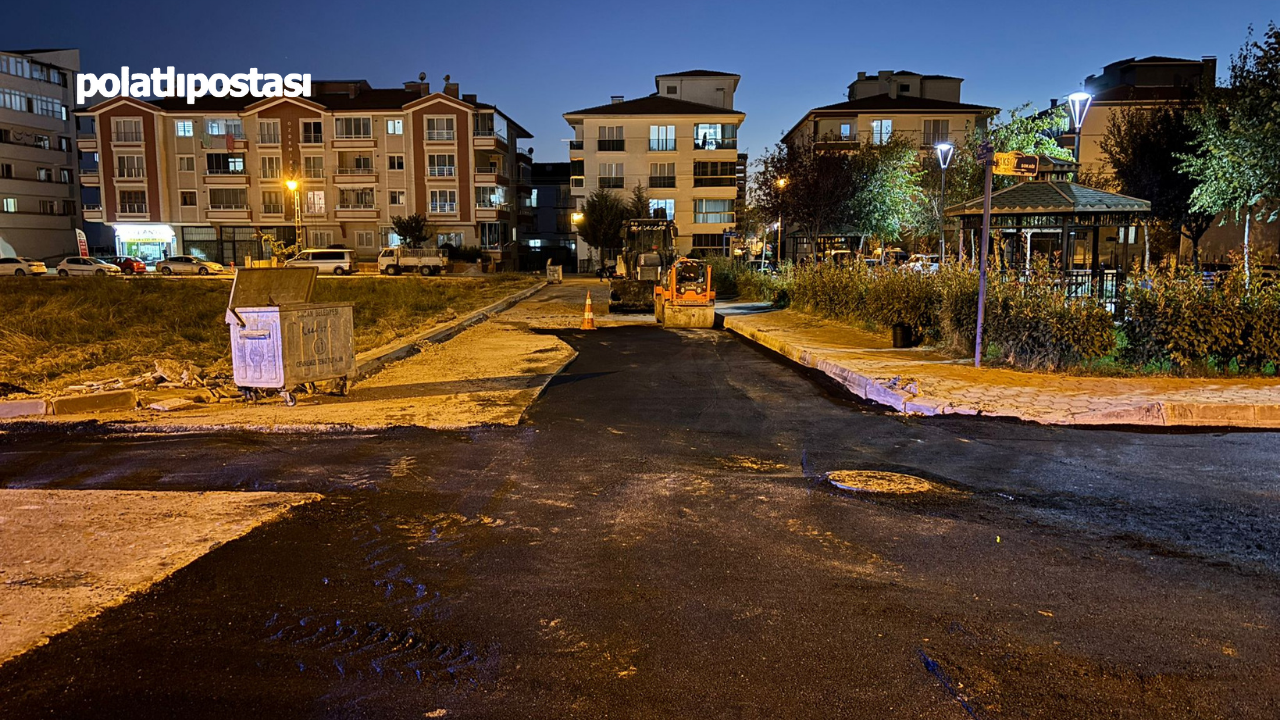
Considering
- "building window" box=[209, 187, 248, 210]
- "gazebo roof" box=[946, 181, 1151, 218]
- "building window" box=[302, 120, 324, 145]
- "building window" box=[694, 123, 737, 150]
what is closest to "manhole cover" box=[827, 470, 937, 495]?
"gazebo roof" box=[946, 181, 1151, 218]

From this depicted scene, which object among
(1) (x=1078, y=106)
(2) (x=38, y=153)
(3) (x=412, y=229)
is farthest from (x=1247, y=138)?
(2) (x=38, y=153)

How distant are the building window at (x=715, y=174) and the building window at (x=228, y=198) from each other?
1471 inches

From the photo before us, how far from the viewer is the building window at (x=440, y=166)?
234ft

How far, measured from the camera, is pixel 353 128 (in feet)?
234

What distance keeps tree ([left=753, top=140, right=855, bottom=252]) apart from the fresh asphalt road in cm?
3361

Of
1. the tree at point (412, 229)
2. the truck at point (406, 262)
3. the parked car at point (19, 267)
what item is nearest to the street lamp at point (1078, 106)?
the truck at point (406, 262)

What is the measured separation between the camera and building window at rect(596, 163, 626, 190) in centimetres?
7456

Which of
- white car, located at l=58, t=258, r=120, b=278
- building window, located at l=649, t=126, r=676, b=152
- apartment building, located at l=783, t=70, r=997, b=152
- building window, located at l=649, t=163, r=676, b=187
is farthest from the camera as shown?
building window, located at l=649, t=163, r=676, b=187

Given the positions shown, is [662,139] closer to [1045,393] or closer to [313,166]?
[313,166]

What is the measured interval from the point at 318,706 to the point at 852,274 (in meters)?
19.7

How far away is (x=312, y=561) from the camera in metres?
5.38

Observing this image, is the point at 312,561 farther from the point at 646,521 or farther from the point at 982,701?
the point at 982,701

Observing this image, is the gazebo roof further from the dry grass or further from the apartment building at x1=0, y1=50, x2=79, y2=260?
the apartment building at x1=0, y1=50, x2=79, y2=260

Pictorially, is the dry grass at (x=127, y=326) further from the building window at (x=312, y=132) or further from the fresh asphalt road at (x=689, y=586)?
the building window at (x=312, y=132)
